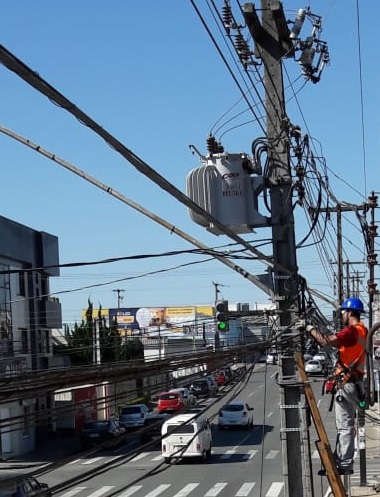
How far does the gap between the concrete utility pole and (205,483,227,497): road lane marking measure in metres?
18.3

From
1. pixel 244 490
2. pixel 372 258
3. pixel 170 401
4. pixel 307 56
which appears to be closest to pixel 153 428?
pixel 307 56

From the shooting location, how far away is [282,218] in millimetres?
12734

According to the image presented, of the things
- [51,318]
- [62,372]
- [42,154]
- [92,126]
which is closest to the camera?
[92,126]

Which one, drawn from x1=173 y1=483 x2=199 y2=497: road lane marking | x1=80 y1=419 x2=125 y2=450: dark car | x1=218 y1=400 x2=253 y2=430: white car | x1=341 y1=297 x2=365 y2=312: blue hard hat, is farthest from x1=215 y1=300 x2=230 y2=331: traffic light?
x1=218 y1=400 x2=253 y2=430: white car

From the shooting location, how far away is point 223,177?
504 inches

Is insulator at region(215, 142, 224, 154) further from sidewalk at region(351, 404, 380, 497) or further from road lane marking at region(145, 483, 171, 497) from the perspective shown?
road lane marking at region(145, 483, 171, 497)

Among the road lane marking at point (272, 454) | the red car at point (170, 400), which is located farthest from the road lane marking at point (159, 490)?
the road lane marking at point (272, 454)

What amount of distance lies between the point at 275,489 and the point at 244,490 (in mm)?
1026

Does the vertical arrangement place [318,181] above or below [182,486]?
above

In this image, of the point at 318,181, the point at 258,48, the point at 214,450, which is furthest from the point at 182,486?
the point at 258,48

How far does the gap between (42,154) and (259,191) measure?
5907 mm

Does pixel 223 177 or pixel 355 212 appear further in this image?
pixel 355 212

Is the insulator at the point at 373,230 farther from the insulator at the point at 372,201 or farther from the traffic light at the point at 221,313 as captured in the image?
the traffic light at the point at 221,313

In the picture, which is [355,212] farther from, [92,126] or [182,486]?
[92,126]
